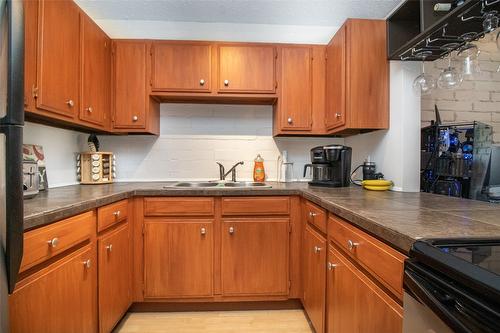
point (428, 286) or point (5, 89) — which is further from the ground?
point (5, 89)

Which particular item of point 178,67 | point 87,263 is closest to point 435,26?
point 178,67

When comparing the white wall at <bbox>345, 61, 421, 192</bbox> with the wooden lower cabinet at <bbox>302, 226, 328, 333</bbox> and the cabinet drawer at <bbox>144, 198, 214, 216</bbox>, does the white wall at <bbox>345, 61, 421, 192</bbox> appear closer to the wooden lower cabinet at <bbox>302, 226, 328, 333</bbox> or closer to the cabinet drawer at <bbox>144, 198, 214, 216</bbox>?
the wooden lower cabinet at <bbox>302, 226, 328, 333</bbox>

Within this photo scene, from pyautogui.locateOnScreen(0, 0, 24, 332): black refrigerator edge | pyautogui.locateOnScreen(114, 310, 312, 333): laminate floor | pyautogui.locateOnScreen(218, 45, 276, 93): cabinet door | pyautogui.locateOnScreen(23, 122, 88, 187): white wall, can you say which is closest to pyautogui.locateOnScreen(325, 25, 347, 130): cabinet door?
pyautogui.locateOnScreen(218, 45, 276, 93): cabinet door

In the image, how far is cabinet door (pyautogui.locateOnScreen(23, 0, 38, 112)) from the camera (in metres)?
1.42

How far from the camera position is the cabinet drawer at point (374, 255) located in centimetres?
86

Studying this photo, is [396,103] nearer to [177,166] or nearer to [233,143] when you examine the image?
[233,143]

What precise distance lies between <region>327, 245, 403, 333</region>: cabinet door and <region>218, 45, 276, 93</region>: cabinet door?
1.53 m

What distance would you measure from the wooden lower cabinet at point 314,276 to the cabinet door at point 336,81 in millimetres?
909

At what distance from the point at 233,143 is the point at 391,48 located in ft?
4.88

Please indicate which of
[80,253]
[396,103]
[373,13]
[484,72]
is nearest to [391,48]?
[396,103]

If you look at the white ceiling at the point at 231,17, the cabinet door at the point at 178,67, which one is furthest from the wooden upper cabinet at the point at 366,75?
the cabinet door at the point at 178,67

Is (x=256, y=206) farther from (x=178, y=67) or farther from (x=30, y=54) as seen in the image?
(x=30, y=54)

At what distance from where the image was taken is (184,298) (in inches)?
82.7

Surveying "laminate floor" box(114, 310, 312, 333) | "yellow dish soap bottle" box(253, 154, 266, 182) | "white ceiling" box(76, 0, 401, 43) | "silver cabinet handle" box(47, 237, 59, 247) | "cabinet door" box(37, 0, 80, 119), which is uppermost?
"white ceiling" box(76, 0, 401, 43)
